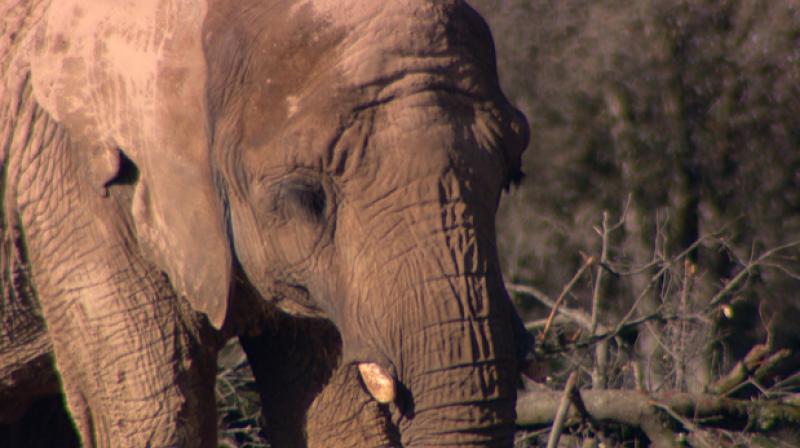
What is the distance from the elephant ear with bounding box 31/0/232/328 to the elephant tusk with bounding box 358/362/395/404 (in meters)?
0.34

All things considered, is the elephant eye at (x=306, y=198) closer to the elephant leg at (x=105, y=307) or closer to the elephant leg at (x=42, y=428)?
the elephant leg at (x=105, y=307)

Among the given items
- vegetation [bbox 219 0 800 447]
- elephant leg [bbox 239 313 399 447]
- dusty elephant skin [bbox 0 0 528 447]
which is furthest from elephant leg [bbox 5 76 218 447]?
vegetation [bbox 219 0 800 447]

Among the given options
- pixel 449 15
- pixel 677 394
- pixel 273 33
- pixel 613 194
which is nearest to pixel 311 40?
pixel 273 33

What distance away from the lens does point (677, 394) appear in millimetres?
5238

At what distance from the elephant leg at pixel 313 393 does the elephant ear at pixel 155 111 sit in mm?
507

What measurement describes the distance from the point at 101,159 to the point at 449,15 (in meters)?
0.71

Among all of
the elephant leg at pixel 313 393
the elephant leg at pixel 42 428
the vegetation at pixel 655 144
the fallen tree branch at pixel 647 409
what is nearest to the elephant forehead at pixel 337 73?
the elephant leg at pixel 313 393

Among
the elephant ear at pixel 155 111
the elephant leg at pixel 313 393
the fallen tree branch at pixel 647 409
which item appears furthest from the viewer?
the fallen tree branch at pixel 647 409

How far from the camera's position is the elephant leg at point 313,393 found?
3443 mm

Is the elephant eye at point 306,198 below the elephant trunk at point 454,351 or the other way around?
the other way around

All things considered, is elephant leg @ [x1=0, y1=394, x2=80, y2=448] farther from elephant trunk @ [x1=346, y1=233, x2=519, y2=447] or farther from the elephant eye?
elephant trunk @ [x1=346, y1=233, x2=519, y2=447]

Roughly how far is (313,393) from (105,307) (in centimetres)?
61

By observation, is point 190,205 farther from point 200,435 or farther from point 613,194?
point 613,194

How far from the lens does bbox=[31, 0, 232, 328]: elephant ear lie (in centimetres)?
283
